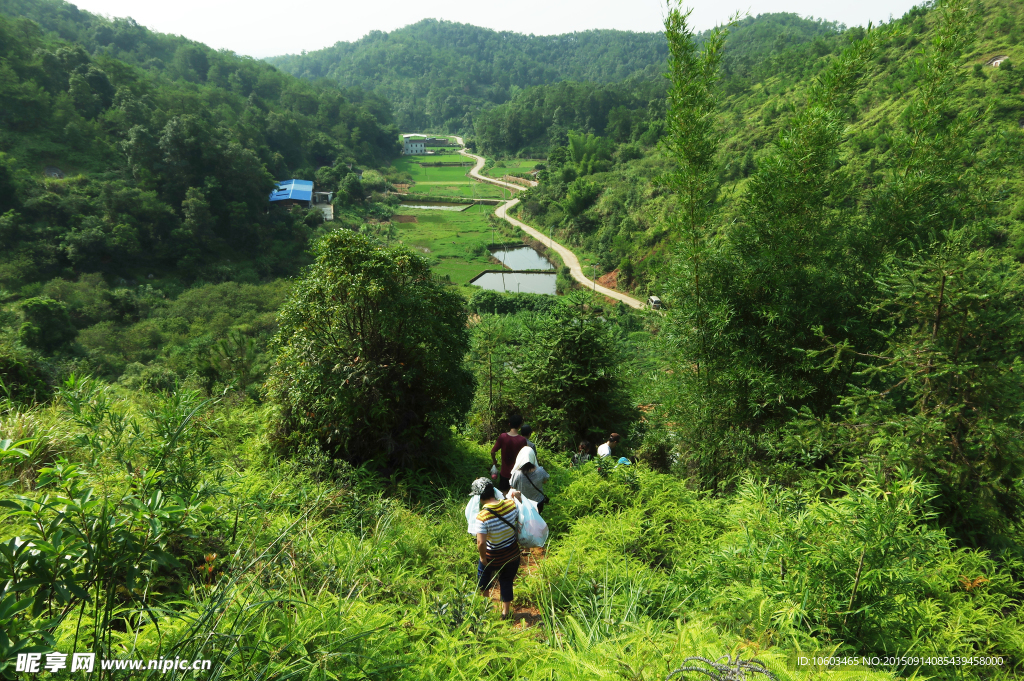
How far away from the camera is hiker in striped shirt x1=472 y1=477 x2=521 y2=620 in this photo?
9.79 feet

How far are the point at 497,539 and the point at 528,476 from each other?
1.03 m

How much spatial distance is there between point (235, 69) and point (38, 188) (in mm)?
50419

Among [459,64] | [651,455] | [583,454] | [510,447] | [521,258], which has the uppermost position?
[459,64]

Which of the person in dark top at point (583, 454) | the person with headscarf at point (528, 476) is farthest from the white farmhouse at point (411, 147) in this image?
the person with headscarf at point (528, 476)

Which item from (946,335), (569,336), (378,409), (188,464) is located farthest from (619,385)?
(188,464)

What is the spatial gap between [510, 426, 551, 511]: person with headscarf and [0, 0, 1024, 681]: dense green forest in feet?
1.42

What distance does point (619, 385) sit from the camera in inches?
287

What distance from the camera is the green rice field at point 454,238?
3612 cm

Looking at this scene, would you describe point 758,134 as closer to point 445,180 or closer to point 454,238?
point 454,238

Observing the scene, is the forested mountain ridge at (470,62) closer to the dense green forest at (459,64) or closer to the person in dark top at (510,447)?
the dense green forest at (459,64)

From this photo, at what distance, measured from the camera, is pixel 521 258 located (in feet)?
131

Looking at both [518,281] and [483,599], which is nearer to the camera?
[483,599]

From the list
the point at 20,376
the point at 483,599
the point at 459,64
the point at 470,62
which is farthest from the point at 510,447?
the point at 470,62

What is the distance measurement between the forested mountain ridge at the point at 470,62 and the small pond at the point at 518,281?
77634 mm
